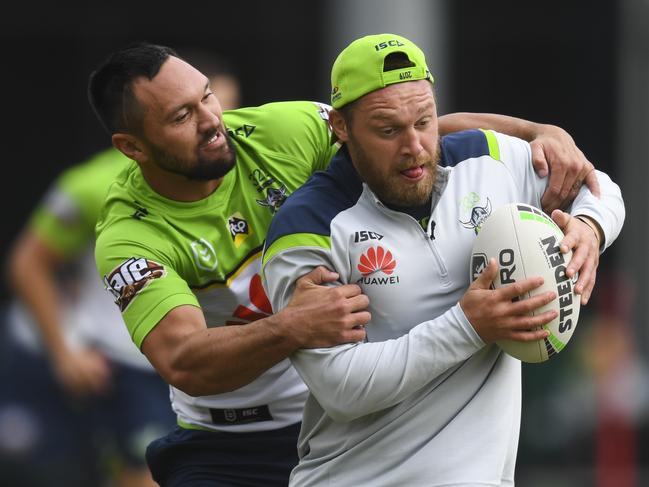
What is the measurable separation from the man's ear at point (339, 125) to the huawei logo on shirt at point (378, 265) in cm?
43

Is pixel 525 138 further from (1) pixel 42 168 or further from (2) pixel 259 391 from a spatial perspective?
(1) pixel 42 168

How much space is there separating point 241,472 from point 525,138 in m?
1.67

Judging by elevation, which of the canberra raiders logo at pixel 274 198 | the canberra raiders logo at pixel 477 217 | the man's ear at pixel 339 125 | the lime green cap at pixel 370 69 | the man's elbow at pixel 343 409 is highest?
the lime green cap at pixel 370 69

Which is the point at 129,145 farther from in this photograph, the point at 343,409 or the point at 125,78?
the point at 343,409

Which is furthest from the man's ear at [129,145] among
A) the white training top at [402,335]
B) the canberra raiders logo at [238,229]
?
the white training top at [402,335]

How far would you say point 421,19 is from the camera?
39.5 feet

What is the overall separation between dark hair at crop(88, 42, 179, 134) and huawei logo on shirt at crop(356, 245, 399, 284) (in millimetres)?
1167

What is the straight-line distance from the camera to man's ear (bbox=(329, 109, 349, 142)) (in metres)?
4.87

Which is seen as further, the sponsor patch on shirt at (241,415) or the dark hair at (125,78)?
the sponsor patch on shirt at (241,415)

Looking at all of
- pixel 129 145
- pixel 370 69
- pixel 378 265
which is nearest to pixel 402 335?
pixel 378 265

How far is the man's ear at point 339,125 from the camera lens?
16.0 feet

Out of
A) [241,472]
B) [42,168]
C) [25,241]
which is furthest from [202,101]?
[42,168]

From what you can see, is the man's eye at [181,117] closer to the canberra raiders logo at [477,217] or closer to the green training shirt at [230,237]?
the green training shirt at [230,237]

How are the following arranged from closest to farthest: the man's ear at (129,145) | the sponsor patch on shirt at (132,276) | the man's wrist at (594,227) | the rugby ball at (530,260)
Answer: the rugby ball at (530,260) → the man's wrist at (594,227) → the sponsor patch on shirt at (132,276) → the man's ear at (129,145)
